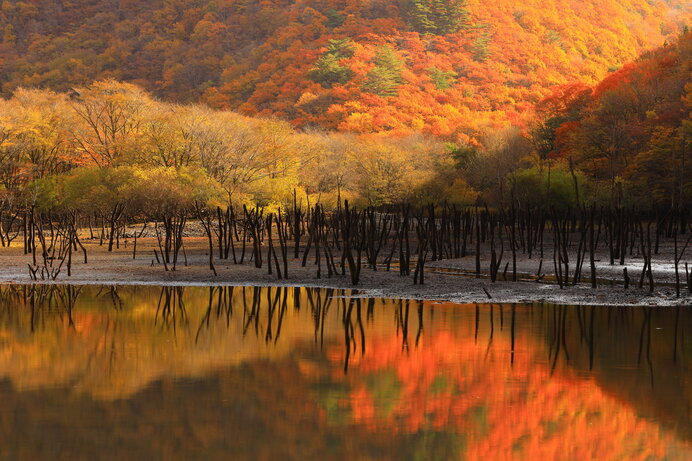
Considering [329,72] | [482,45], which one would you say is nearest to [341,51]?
[329,72]

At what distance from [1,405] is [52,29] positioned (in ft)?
483

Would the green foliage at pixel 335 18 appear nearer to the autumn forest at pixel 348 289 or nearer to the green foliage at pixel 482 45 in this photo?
the green foliage at pixel 482 45

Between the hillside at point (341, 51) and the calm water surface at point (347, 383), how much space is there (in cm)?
8232

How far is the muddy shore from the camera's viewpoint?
16.9 m

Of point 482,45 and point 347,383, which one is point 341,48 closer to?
point 482,45

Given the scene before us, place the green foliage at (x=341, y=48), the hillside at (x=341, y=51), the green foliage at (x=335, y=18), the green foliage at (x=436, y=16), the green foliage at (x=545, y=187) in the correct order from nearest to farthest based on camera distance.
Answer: the green foliage at (x=545, y=187) → the hillside at (x=341, y=51) → the green foliage at (x=341, y=48) → the green foliage at (x=335, y=18) → the green foliage at (x=436, y=16)

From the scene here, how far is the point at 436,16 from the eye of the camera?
13575 cm

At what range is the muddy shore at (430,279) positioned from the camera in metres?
16.9

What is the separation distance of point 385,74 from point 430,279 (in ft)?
310

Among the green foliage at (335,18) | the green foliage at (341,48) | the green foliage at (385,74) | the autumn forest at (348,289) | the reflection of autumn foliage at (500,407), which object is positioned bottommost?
the reflection of autumn foliage at (500,407)

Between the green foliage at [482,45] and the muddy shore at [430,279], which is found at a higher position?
the green foliage at [482,45]

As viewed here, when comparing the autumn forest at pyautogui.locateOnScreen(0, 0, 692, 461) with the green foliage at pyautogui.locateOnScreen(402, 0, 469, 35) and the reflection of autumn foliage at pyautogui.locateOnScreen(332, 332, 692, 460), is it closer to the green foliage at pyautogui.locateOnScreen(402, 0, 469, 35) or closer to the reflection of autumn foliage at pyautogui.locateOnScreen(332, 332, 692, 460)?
the reflection of autumn foliage at pyautogui.locateOnScreen(332, 332, 692, 460)

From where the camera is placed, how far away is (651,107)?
5109 cm

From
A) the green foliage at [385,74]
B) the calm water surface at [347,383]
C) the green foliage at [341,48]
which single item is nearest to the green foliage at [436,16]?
the green foliage at [385,74]
